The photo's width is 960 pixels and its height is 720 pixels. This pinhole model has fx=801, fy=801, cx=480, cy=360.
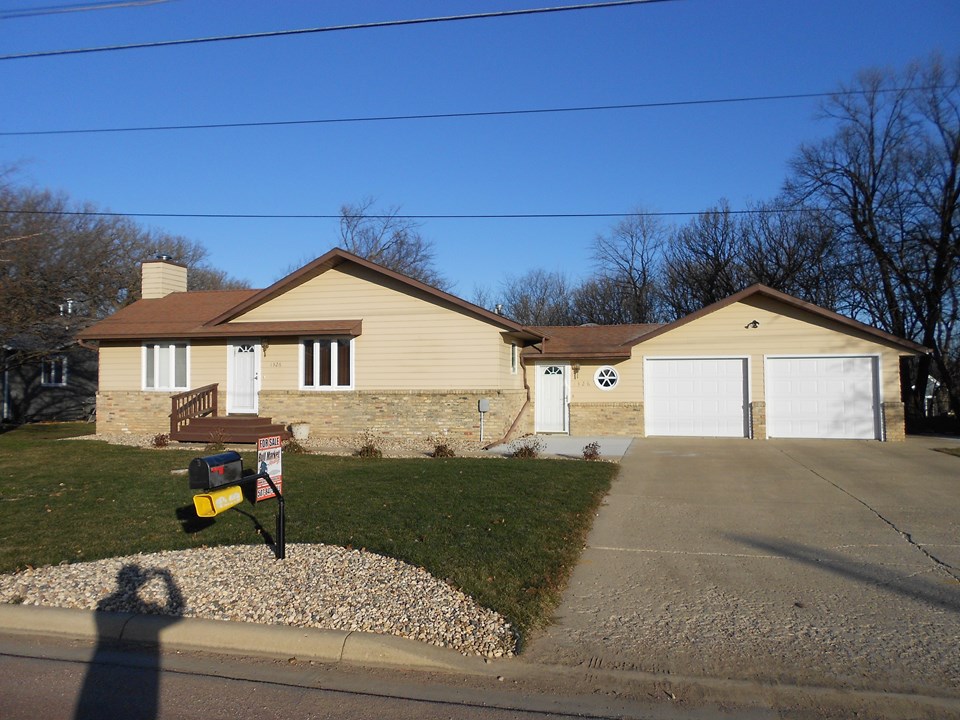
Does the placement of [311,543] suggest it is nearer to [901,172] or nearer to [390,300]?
[390,300]

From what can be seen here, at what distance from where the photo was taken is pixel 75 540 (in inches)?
332

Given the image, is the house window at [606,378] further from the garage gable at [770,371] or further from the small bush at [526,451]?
the small bush at [526,451]

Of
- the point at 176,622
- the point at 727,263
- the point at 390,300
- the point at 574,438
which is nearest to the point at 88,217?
the point at 390,300

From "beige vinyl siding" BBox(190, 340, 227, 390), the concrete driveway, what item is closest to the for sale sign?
the concrete driveway

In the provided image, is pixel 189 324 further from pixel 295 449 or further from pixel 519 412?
pixel 519 412

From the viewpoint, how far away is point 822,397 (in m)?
20.4

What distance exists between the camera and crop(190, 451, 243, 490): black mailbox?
6.62m

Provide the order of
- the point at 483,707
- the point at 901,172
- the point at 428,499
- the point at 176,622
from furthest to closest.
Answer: the point at 901,172
the point at 428,499
the point at 176,622
the point at 483,707

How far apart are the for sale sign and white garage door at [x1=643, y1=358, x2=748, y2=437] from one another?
15460mm

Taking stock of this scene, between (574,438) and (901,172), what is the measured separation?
16236 mm

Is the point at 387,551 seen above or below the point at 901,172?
below

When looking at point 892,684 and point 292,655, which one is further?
point 292,655

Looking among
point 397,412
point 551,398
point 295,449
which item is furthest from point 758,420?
point 295,449

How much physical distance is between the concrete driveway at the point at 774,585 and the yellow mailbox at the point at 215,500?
113 inches
